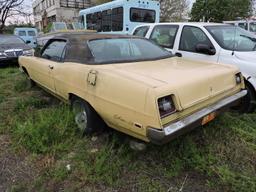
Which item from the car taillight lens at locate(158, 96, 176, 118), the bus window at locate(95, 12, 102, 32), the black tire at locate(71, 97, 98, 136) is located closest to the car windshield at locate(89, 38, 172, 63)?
the black tire at locate(71, 97, 98, 136)

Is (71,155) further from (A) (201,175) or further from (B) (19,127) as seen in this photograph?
(A) (201,175)

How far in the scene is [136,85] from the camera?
2.56 metres

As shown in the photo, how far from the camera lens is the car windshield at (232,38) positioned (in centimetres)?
464

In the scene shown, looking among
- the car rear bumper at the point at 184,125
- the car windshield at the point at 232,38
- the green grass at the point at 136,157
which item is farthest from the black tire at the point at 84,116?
the car windshield at the point at 232,38

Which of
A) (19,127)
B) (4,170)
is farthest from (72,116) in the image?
(4,170)

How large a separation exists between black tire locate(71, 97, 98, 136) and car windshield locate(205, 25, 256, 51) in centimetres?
280

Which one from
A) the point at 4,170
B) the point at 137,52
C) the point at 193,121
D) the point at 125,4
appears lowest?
the point at 4,170

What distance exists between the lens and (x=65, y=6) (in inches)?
1334

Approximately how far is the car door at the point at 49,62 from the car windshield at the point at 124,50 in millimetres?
758

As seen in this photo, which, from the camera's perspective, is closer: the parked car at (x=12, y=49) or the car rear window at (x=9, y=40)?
the parked car at (x=12, y=49)

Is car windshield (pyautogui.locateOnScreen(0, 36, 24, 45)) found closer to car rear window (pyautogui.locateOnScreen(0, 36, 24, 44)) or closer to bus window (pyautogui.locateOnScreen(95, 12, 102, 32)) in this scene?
car rear window (pyautogui.locateOnScreen(0, 36, 24, 44))

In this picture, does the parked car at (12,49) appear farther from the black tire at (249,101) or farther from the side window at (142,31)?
the black tire at (249,101)

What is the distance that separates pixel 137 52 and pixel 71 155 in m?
1.84

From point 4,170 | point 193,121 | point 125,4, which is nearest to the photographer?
point 193,121
